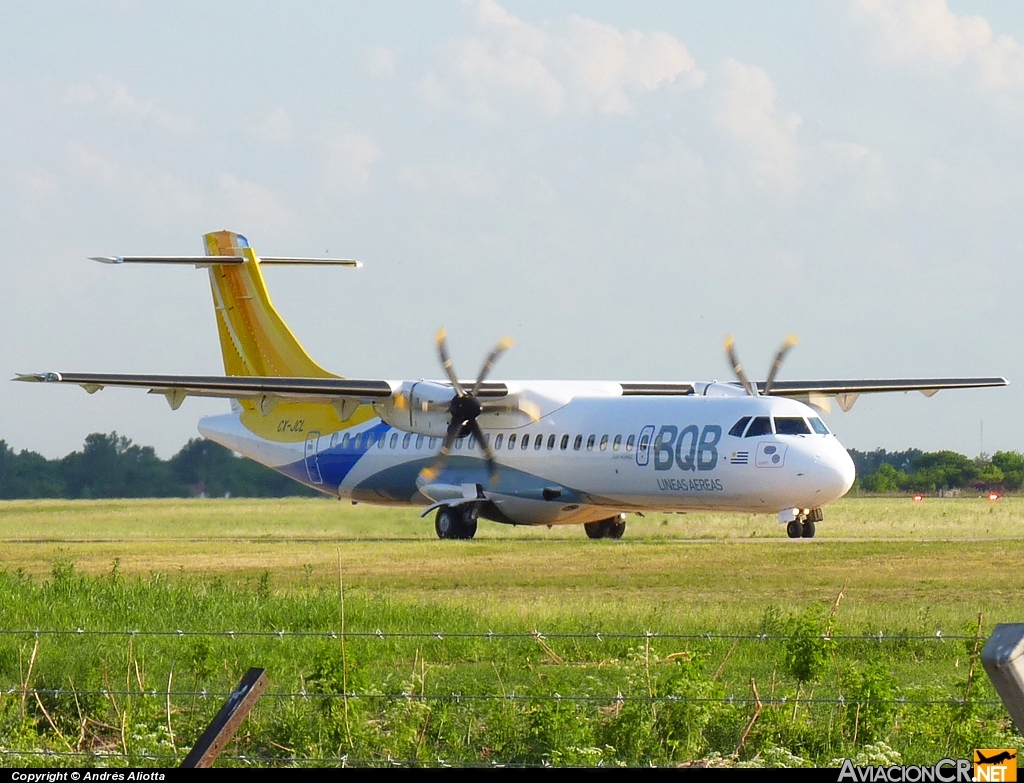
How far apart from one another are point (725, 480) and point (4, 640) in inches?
621

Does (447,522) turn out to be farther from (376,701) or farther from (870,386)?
(376,701)

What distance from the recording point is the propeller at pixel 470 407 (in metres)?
28.6

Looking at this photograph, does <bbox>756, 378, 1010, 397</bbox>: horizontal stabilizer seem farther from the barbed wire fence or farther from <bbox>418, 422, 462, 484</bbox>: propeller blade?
the barbed wire fence

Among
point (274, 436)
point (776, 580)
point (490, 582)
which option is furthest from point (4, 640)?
point (274, 436)

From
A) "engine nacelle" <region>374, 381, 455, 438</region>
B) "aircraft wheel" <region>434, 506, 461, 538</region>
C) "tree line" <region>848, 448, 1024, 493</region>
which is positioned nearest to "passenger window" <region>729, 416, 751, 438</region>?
"engine nacelle" <region>374, 381, 455, 438</region>

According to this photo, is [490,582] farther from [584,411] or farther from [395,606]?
[584,411]

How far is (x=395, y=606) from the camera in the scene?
15328mm

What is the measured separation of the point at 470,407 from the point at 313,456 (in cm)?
498

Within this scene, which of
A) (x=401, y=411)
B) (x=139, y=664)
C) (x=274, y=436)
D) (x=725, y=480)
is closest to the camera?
(x=139, y=664)

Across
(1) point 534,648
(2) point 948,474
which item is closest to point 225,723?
(1) point 534,648

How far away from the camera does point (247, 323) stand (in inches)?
1334

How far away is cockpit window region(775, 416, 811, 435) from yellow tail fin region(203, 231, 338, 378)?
37.6 feet

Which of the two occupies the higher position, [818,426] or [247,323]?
[247,323]

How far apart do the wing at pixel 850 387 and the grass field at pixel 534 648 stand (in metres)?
4.49
